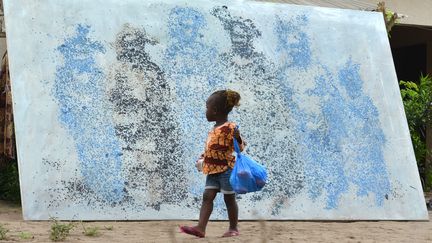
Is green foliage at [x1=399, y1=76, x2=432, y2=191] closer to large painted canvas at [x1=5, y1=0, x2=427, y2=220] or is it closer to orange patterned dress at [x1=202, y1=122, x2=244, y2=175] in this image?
large painted canvas at [x1=5, y1=0, x2=427, y2=220]

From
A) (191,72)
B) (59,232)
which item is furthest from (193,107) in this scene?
(59,232)

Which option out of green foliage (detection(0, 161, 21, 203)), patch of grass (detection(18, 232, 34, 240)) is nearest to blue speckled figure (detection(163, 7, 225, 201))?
patch of grass (detection(18, 232, 34, 240))

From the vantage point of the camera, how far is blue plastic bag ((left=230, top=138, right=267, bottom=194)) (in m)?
4.92

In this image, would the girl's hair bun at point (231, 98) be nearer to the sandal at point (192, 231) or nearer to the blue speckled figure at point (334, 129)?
the sandal at point (192, 231)

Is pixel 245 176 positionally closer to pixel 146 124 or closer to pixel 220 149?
pixel 220 149

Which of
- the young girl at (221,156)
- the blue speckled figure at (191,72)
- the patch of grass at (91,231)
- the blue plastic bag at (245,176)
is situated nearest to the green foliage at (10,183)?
the blue speckled figure at (191,72)

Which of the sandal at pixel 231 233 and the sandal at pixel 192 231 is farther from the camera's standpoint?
the sandal at pixel 231 233

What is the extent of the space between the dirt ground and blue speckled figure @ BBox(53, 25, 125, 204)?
362mm

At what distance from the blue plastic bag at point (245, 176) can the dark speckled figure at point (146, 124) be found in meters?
1.08

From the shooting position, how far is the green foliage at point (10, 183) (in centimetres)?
711

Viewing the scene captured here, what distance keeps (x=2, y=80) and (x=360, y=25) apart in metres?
3.56

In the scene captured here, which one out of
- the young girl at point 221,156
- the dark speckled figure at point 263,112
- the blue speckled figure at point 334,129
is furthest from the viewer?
the blue speckled figure at point 334,129

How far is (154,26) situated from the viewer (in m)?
6.55

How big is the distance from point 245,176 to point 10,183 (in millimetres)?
3183
